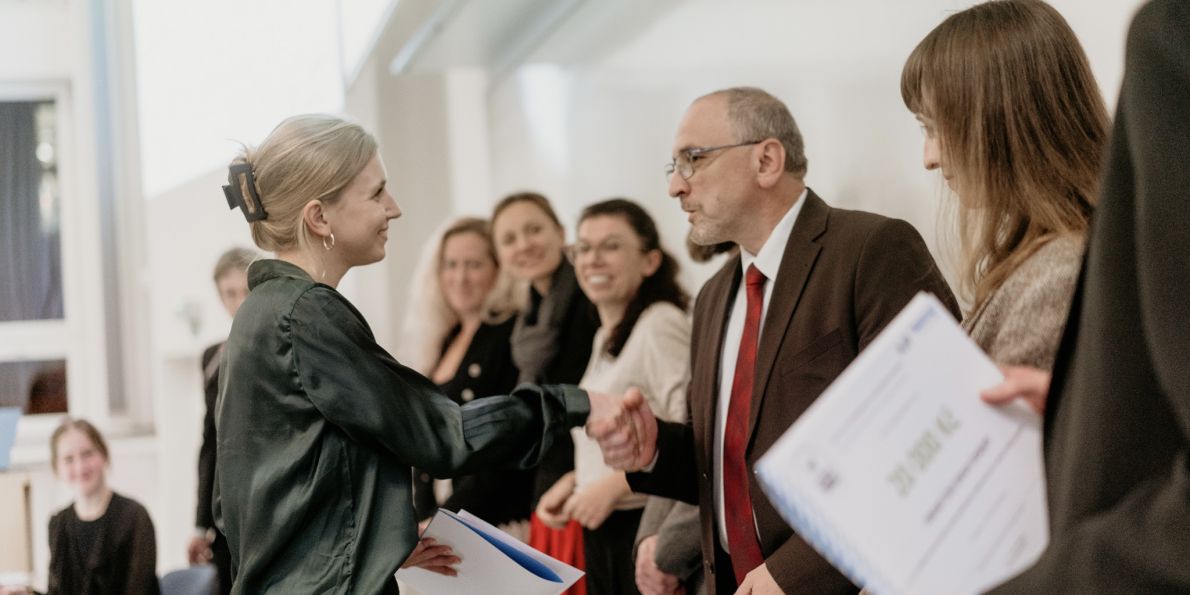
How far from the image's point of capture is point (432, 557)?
88.3 inches

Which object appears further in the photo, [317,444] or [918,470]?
[317,444]

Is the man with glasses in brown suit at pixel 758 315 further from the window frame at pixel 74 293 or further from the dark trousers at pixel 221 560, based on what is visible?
the window frame at pixel 74 293

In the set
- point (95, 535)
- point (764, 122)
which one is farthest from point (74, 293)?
point (764, 122)

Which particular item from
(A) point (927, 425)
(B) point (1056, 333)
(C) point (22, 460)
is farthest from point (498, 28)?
(A) point (927, 425)

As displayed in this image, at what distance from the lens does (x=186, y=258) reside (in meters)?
7.23

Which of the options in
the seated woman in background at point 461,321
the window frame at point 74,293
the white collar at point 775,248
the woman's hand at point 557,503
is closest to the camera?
the white collar at point 775,248

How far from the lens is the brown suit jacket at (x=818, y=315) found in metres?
2.17

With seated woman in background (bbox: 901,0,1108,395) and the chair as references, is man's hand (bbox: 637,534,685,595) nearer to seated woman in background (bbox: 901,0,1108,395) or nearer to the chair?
seated woman in background (bbox: 901,0,1108,395)

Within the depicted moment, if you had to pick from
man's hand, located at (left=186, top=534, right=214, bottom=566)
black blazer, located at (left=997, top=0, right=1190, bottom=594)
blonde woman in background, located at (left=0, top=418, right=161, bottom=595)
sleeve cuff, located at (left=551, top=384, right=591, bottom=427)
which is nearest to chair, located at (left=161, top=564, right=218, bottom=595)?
blonde woman in background, located at (left=0, top=418, right=161, bottom=595)

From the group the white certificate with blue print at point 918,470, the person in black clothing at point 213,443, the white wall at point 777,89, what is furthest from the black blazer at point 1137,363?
the person in black clothing at point 213,443

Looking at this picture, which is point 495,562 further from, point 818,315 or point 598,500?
point 598,500

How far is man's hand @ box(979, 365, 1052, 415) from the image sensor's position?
991 millimetres

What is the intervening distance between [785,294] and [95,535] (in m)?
3.23

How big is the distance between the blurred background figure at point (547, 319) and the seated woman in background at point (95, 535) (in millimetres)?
1515
